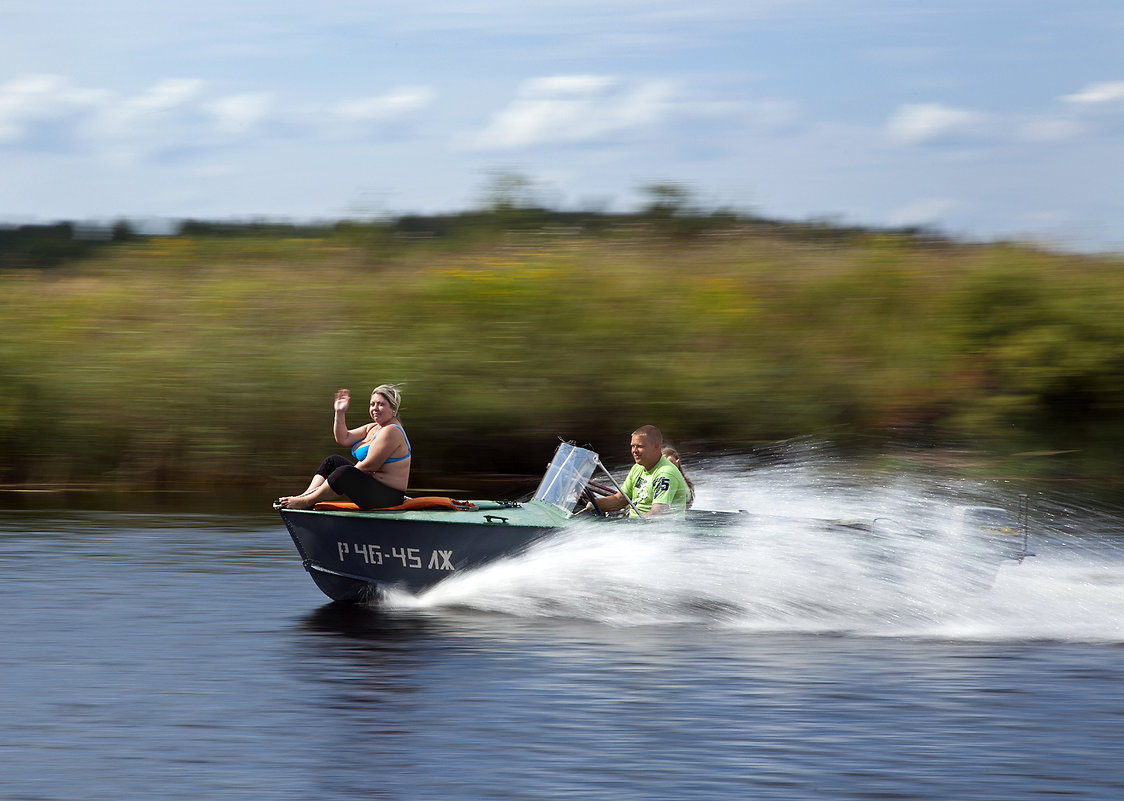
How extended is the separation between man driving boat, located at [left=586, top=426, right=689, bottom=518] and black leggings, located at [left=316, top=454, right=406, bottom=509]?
1838mm

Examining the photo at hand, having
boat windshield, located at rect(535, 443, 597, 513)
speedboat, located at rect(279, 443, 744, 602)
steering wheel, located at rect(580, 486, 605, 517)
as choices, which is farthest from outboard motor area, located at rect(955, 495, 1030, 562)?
boat windshield, located at rect(535, 443, 597, 513)

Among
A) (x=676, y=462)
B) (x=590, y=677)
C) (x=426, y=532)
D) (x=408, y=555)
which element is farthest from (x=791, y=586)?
(x=408, y=555)

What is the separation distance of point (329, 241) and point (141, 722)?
70.3 ft

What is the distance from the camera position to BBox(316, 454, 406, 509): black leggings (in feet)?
35.6

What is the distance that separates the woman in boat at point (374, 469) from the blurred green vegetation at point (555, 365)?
11.2 metres

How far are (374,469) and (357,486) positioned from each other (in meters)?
0.18

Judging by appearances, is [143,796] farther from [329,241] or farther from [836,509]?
[329,241]

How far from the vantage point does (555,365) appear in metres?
23.5

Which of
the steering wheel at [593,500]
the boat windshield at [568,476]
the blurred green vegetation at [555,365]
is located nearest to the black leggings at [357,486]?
the boat windshield at [568,476]

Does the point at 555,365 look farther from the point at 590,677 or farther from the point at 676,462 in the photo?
the point at 590,677

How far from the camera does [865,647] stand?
32.1 feet

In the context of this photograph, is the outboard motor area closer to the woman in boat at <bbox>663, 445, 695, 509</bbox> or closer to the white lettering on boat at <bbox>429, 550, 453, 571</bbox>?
the woman in boat at <bbox>663, 445, 695, 509</bbox>

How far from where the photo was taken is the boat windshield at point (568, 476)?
1112 centimetres

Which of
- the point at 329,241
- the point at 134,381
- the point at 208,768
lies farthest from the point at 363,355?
the point at 208,768
